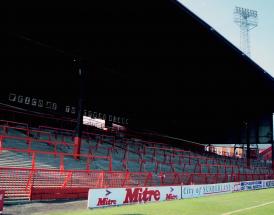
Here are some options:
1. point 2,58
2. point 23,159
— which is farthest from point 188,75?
point 23,159

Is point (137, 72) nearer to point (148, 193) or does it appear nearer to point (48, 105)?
point (48, 105)

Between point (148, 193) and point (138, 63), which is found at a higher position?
point (138, 63)

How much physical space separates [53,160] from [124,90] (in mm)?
20204

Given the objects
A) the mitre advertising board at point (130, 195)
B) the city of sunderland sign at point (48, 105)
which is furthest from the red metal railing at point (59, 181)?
the city of sunderland sign at point (48, 105)

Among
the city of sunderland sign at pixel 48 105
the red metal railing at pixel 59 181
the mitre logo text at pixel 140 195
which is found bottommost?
the mitre logo text at pixel 140 195

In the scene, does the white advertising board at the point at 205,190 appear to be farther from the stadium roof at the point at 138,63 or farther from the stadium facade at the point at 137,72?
the stadium roof at the point at 138,63

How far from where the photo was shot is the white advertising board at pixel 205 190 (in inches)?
806

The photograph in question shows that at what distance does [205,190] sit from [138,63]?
44.1 ft

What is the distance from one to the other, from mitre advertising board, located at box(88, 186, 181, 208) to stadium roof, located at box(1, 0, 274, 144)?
11.4 metres

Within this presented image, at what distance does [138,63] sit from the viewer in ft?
100

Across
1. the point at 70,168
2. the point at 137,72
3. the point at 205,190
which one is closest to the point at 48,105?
the point at 137,72

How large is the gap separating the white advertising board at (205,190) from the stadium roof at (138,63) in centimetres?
1161

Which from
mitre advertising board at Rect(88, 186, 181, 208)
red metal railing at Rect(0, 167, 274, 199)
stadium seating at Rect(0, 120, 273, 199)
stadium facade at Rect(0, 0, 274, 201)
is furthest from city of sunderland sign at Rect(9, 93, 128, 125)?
mitre advertising board at Rect(88, 186, 181, 208)

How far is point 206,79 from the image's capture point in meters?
37.0
